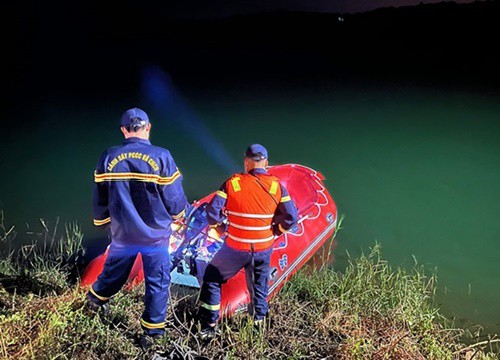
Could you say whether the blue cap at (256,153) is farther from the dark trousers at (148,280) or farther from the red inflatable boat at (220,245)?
the red inflatable boat at (220,245)

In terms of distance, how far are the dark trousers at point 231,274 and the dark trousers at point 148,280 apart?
1.27 feet

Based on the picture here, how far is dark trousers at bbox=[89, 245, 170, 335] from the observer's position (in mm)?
3497

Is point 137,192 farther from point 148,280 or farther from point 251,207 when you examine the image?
point 251,207

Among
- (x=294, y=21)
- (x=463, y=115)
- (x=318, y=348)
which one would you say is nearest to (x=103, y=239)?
(x=318, y=348)

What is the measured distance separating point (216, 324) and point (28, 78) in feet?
58.0

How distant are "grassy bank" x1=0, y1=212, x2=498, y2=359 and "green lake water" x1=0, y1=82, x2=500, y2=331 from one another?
1820 millimetres

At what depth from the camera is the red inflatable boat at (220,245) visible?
4699 millimetres

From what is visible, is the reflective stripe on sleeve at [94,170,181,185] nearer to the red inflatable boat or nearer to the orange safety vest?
the orange safety vest

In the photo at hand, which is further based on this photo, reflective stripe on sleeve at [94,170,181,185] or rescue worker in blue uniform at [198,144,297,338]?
rescue worker in blue uniform at [198,144,297,338]

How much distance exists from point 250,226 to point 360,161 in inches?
306

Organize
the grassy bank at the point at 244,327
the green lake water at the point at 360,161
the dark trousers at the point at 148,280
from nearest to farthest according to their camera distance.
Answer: the grassy bank at the point at 244,327 → the dark trousers at the point at 148,280 → the green lake water at the point at 360,161

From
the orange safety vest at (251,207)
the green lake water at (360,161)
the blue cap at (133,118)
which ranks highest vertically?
the blue cap at (133,118)

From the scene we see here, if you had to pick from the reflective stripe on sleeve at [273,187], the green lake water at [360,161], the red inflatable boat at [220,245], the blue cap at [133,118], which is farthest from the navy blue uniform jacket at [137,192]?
the green lake water at [360,161]

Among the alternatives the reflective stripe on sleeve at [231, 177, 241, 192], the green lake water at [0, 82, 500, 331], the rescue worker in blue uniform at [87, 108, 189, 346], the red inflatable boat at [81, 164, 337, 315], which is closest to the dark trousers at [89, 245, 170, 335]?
the rescue worker in blue uniform at [87, 108, 189, 346]
